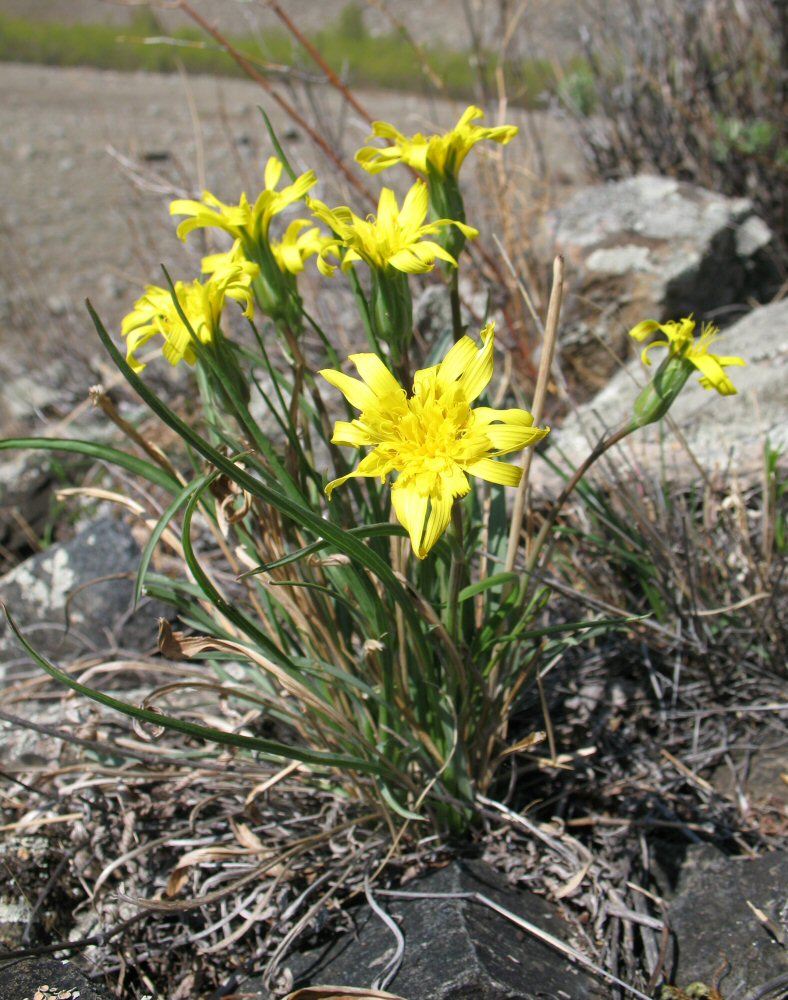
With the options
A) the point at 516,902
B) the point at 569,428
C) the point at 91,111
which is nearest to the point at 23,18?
the point at 91,111

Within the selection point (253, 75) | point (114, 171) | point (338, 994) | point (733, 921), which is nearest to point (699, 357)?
point (733, 921)

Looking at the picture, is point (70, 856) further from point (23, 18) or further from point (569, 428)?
point (23, 18)

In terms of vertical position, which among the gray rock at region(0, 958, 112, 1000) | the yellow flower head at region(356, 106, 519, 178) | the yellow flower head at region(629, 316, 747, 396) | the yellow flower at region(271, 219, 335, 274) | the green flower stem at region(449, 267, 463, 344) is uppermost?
the yellow flower head at region(356, 106, 519, 178)

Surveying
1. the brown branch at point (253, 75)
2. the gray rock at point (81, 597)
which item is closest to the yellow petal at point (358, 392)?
the brown branch at point (253, 75)

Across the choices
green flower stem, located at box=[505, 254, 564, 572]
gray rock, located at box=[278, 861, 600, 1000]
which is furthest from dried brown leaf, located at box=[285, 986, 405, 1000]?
green flower stem, located at box=[505, 254, 564, 572]

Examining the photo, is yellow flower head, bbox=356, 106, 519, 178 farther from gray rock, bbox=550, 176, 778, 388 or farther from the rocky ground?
gray rock, bbox=550, 176, 778, 388
